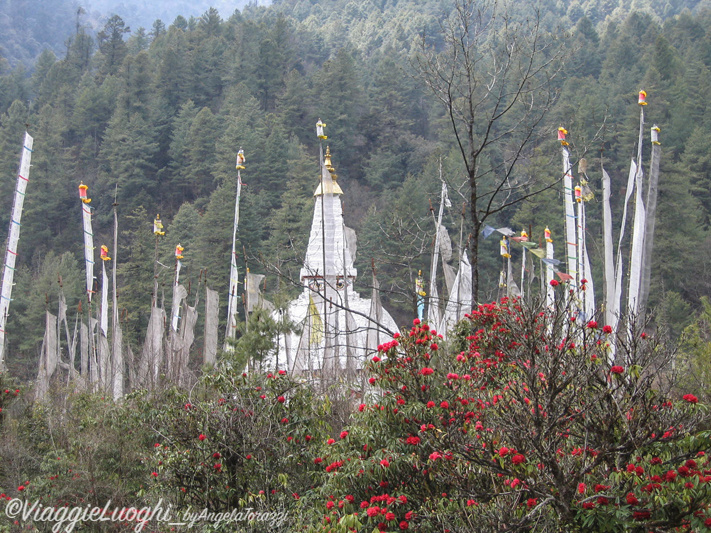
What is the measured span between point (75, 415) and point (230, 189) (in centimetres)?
2697

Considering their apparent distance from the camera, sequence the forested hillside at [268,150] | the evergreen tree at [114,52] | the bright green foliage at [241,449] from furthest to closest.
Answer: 1. the evergreen tree at [114,52]
2. the forested hillside at [268,150]
3. the bright green foliage at [241,449]

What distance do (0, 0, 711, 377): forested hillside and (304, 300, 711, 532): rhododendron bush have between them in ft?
62.3

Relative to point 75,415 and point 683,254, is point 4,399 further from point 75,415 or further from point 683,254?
point 683,254

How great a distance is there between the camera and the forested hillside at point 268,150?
109ft

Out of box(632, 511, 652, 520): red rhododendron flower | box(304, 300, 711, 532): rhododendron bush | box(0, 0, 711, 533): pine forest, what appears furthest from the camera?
box(0, 0, 711, 533): pine forest

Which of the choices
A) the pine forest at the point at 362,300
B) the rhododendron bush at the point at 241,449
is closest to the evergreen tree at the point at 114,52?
the pine forest at the point at 362,300

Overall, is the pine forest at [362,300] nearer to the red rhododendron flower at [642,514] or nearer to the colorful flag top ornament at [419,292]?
the red rhododendron flower at [642,514]

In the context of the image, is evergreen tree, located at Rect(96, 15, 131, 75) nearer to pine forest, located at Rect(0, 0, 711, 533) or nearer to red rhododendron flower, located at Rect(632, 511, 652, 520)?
pine forest, located at Rect(0, 0, 711, 533)

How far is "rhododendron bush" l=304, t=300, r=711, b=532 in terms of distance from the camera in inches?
181

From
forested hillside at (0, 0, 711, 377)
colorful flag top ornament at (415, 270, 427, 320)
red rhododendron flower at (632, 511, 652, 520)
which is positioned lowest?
red rhododendron flower at (632, 511, 652, 520)

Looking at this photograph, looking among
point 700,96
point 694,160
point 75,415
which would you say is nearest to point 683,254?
point 694,160

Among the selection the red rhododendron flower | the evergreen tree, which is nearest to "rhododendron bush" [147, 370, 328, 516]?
the red rhododendron flower

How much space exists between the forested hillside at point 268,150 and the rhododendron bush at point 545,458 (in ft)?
62.3

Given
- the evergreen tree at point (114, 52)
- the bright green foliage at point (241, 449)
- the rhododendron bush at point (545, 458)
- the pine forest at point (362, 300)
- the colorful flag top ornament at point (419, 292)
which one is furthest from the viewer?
the evergreen tree at point (114, 52)
